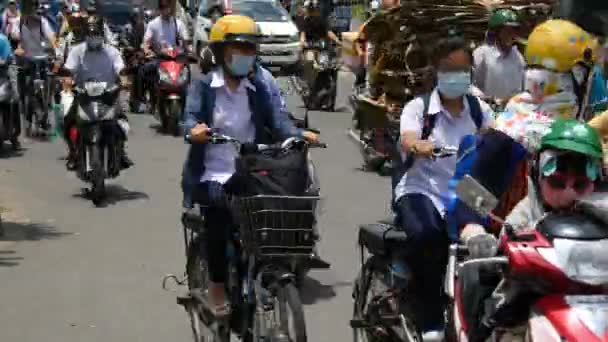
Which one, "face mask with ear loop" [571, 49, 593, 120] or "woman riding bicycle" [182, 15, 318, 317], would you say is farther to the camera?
"woman riding bicycle" [182, 15, 318, 317]

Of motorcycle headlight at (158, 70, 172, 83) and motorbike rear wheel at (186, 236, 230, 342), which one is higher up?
motorbike rear wheel at (186, 236, 230, 342)

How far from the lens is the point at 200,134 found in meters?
5.76

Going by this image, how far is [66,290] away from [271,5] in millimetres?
19465

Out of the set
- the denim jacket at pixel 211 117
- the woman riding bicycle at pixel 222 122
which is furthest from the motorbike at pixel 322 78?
the woman riding bicycle at pixel 222 122

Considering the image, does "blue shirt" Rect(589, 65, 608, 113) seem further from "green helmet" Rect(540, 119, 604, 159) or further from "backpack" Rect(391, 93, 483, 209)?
"green helmet" Rect(540, 119, 604, 159)

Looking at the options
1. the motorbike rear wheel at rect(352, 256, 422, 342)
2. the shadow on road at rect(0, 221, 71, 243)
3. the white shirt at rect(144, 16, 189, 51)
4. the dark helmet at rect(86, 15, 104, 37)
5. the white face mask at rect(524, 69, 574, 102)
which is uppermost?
the white face mask at rect(524, 69, 574, 102)

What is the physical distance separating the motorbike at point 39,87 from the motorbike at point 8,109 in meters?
0.97

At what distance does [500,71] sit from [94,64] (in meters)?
4.58

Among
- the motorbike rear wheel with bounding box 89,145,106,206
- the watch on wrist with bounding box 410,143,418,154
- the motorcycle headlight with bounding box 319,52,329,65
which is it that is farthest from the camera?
the motorcycle headlight with bounding box 319,52,329,65

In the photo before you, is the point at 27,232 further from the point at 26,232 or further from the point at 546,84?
the point at 546,84

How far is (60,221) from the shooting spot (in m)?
10.5

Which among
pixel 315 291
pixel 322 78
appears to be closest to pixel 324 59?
pixel 322 78

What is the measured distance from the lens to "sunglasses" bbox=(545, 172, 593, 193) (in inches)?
153

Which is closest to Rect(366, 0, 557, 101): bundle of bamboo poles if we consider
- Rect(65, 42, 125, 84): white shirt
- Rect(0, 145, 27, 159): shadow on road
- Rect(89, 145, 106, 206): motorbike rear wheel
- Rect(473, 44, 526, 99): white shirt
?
Rect(473, 44, 526, 99): white shirt
